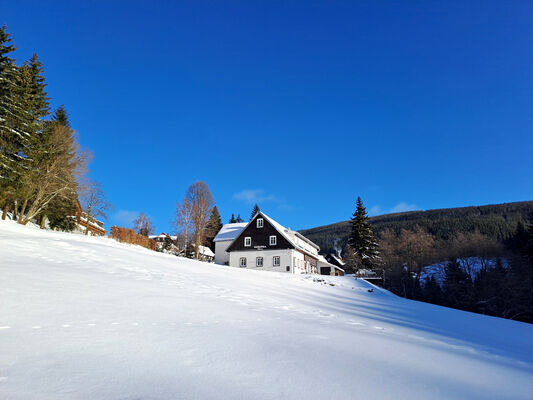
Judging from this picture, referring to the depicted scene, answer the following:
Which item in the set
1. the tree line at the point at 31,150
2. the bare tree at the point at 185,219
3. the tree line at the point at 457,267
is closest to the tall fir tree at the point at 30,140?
the tree line at the point at 31,150

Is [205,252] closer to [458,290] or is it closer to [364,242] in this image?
[364,242]

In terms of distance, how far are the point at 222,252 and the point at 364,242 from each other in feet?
78.2

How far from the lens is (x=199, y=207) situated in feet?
129

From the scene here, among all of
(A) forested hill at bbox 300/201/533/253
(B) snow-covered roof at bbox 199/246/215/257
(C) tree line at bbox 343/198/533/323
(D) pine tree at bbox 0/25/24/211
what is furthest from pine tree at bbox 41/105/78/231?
(A) forested hill at bbox 300/201/533/253

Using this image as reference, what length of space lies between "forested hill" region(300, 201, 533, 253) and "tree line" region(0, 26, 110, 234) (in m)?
67.4

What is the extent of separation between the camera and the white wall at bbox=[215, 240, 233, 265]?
45.5 m

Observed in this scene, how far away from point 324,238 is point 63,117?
4482 inches

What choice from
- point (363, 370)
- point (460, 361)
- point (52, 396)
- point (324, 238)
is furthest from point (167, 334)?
point (324, 238)

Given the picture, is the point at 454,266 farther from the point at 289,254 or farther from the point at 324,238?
the point at 324,238

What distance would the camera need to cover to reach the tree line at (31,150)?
21.2 metres

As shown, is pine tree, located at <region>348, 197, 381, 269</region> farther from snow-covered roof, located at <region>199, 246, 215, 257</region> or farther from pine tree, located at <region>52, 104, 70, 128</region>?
pine tree, located at <region>52, 104, 70, 128</region>

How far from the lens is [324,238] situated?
133375 millimetres

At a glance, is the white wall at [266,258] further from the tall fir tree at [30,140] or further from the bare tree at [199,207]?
the tall fir tree at [30,140]

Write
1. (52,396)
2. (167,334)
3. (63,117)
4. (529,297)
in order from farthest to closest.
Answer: (63,117), (529,297), (167,334), (52,396)
